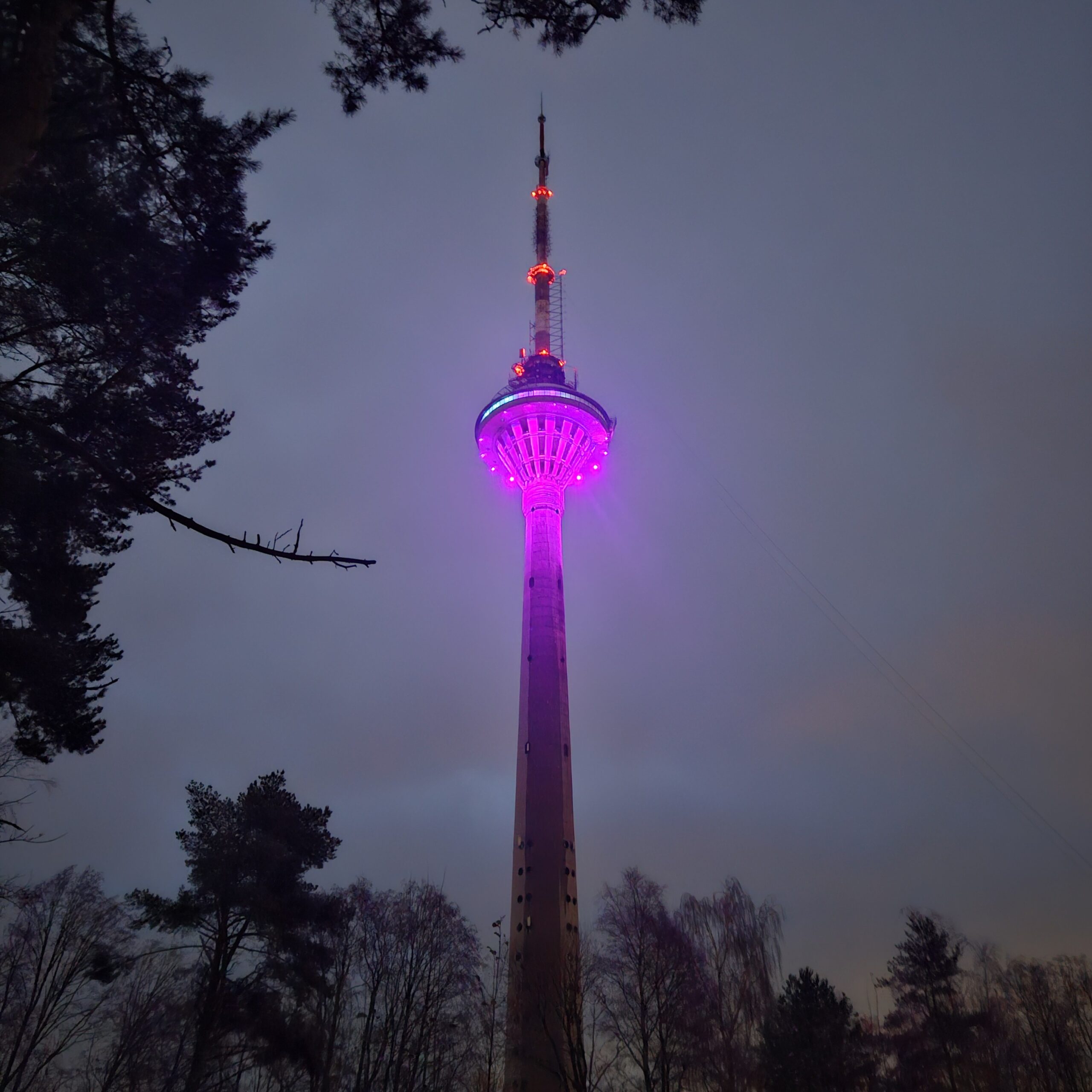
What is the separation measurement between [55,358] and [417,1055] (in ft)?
72.1

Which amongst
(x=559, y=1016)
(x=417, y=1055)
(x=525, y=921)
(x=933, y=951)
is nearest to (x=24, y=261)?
(x=417, y=1055)

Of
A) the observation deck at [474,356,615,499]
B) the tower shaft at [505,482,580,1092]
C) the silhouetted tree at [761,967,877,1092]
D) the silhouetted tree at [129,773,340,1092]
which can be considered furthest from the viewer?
the observation deck at [474,356,615,499]

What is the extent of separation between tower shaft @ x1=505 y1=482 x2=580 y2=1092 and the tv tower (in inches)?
2.2

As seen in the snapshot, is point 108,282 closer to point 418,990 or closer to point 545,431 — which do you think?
point 418,990

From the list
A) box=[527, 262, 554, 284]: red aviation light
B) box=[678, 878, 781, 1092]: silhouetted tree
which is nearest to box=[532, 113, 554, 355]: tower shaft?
box=[527, 262, 554, 284]: red aviation light

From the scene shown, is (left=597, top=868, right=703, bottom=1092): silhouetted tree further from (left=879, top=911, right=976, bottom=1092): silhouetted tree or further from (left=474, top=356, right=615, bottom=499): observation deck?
(left=474, top=356, right=615, bottom=499): observation deck

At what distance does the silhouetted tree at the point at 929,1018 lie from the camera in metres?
32.6

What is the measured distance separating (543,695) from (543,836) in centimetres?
775

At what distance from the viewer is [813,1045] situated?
2989 cm

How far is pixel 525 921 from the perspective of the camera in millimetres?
38781

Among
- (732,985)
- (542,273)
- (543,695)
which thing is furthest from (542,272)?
(732,985)

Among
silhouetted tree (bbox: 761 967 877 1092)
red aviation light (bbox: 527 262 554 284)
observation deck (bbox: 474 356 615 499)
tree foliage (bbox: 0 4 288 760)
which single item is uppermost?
red aviation light (bbox: 527 262 554 284)

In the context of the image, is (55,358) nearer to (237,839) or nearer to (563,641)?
(237,839)

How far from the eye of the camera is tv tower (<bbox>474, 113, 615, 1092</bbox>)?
34.6 m
